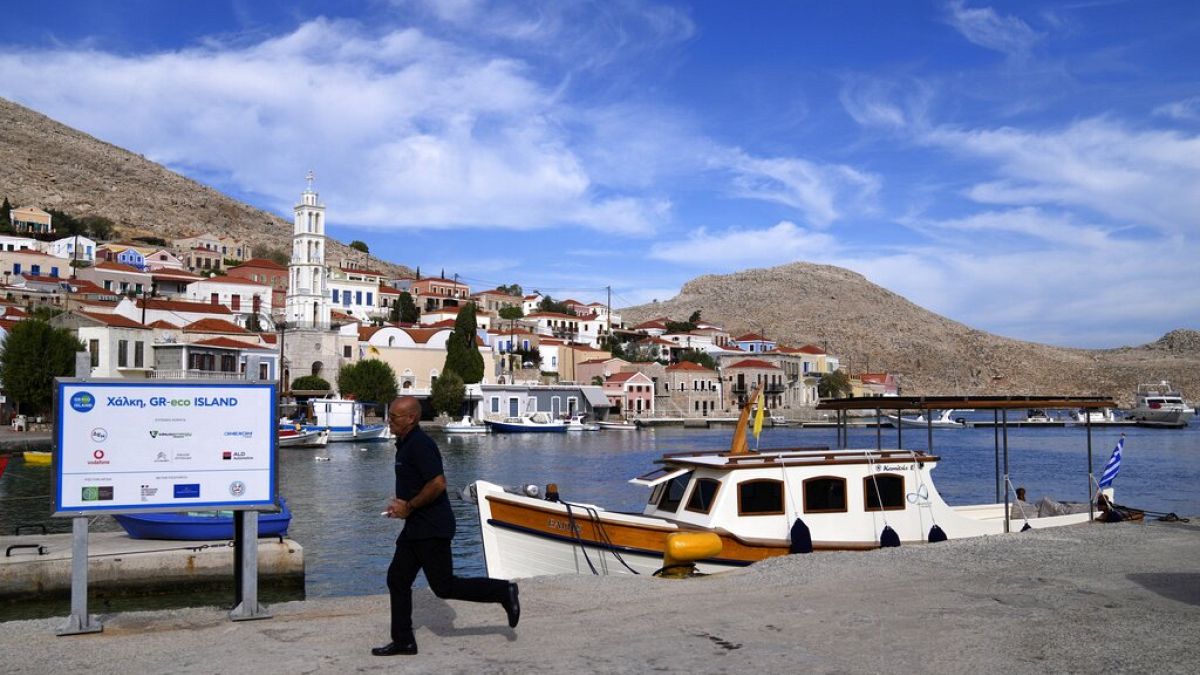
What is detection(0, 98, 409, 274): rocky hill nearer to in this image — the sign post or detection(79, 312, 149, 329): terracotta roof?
detection(79, 312, 149, 329): terracotta roof

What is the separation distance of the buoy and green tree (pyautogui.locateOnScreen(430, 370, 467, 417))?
65.5m

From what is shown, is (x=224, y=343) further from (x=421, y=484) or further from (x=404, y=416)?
(x=421, y=484)

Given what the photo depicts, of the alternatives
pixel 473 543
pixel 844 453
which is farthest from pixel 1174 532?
pixel 473 543

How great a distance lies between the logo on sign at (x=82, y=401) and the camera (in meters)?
7.75

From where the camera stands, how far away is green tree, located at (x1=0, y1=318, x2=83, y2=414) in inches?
1930

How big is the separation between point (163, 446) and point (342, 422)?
57100 mm

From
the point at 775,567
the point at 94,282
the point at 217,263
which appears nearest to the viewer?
the point at 775,567

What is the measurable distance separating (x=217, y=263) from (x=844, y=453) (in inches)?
4691

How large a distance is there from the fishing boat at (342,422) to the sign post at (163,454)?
54.9 meters

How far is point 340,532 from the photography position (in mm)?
24156

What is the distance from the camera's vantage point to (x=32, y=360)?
49.1 meters

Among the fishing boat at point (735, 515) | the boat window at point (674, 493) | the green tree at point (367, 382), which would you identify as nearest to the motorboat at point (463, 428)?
the green tree at point (367, 382)

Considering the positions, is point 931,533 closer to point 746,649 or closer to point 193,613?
point 746,649

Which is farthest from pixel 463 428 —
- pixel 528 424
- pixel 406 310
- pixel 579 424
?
pixel 406 310
